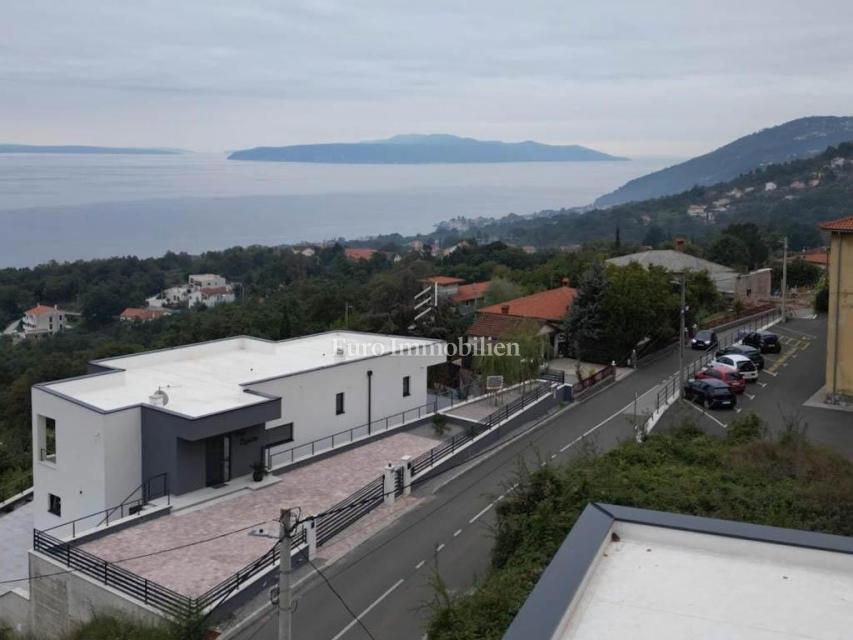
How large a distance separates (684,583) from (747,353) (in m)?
24.1

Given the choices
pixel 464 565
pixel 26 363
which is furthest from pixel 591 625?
pixel 26 363

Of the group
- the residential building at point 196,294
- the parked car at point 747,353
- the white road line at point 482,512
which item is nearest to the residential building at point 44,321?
the residential building at point 196,294

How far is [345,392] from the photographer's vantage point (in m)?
23.6

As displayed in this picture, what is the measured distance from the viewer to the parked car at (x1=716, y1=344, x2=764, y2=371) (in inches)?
1197

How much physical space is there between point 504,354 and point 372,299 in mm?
14365

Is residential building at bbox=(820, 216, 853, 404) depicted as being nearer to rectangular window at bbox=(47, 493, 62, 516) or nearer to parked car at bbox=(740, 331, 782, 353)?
parked car at bbox=(740, 331, 782, 353)

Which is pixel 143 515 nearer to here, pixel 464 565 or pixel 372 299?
pixel 464 565

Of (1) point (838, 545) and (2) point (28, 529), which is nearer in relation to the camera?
(1) point (838, 545)

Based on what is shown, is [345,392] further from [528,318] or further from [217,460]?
[528,318]

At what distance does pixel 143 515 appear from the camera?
1678 cm

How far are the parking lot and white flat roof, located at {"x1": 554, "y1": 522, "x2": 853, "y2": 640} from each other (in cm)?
1004

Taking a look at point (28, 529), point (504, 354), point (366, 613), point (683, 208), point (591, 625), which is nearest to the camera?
point (591, 625)

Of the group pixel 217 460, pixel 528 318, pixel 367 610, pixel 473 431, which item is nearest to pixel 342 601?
pixel 367 610

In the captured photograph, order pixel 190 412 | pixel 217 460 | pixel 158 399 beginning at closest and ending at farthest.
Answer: pixel 190 412
pixel 158 399
pixel 217 460
